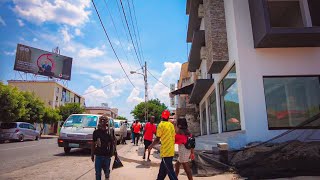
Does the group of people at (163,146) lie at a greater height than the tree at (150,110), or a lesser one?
lesser

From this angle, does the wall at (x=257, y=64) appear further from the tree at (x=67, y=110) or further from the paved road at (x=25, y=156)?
the tree at (x=67, y=110)

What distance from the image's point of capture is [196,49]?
17.0 metres

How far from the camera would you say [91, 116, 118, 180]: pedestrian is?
17.5 feet

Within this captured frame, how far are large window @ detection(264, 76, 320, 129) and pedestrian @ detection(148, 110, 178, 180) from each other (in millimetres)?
5004

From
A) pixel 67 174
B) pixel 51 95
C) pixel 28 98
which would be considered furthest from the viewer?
pixel 51 95

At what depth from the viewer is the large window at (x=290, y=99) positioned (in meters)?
8.96

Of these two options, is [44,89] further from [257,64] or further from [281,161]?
[281,161]

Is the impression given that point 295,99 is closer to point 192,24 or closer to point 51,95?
point 192,24

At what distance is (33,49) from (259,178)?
48938 millimetres

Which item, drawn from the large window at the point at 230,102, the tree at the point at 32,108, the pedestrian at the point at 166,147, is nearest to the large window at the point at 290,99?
the large window at the point at 230,102

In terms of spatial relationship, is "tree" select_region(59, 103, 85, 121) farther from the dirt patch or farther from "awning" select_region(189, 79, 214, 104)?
the dirt patch

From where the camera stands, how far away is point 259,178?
602 cm

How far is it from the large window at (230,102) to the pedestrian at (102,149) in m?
6.02

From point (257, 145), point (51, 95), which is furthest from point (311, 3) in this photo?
point (51, 95)
